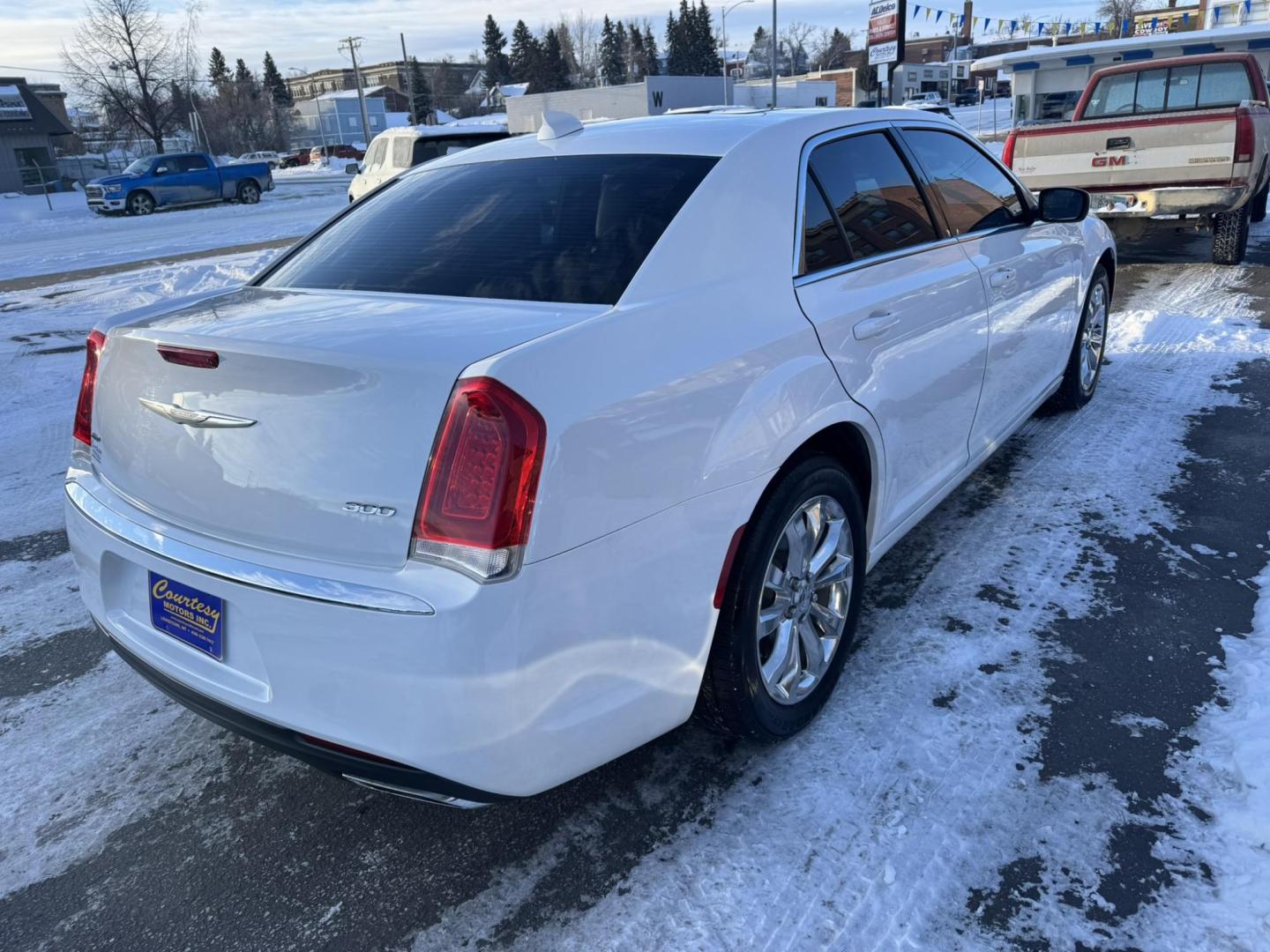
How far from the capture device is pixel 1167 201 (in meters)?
8.46

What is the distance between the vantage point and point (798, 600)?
8.57 ft

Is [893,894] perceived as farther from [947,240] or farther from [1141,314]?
[1141,314]

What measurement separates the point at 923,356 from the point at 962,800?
1.41m

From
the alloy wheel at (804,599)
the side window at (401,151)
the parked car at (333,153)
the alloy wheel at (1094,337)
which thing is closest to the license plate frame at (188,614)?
the alloy wheel at (804,599)

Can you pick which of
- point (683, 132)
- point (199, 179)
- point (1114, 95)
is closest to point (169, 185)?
point (199, 179)

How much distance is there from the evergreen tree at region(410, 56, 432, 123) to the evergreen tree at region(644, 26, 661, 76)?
23.2 meters

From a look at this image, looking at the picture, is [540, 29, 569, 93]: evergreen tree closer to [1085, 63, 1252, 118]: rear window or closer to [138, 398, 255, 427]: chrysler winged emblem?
[1085, 63, 1252, 118]: rear window

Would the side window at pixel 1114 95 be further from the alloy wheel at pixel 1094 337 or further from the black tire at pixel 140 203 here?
the black tire at pixel 140 203

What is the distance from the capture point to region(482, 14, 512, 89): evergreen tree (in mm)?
99000

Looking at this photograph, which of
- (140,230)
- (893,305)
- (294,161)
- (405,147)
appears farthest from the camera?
(294,161)

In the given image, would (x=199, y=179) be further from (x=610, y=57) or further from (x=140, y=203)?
(x=610, y=57)

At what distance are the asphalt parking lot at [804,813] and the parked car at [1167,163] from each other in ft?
19.7

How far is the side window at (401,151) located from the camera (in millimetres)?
15500

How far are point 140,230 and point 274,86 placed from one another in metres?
95.8
